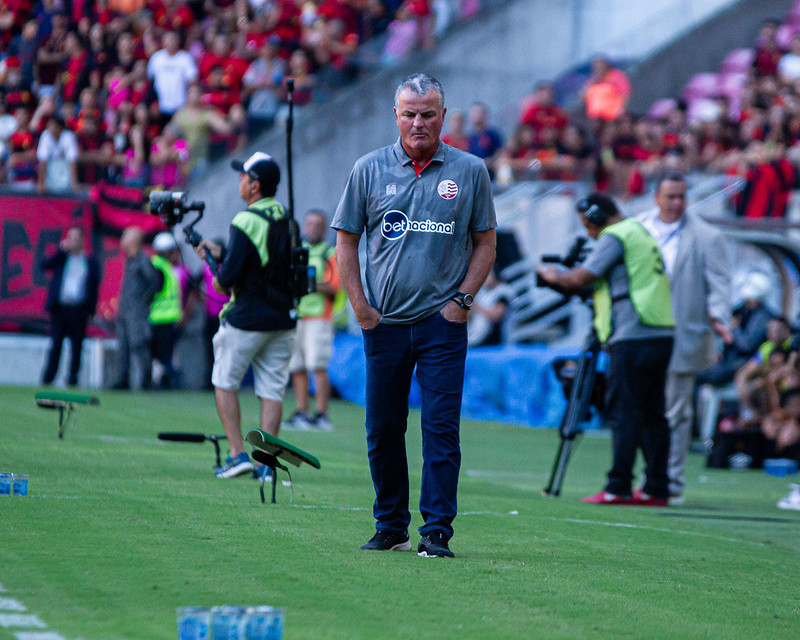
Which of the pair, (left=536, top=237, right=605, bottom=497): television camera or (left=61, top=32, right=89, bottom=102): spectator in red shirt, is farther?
(left=61, top=32, right=89, bottom=102): spectator in red shirt

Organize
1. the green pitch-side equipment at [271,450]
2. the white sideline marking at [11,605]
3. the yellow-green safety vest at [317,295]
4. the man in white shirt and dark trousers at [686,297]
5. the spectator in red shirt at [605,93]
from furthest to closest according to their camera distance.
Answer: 1. the spectator in red shirt at [605,93]
2. the yellow-green safety vest at [317,295]
3. the man in white shirt and dark trousers at [686,297]
4. the green pitch-side equipment at [271,450]
5. the white sideline marking at [11,605]

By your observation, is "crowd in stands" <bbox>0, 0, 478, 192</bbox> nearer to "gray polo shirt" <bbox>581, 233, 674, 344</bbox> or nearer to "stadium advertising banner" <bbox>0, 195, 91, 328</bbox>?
"stadium advertising banner" <bbox>0, 195, 91, 328</bbox>

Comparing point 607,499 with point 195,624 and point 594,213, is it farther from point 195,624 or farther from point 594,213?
point 195,624

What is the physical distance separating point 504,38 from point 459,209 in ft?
67.1

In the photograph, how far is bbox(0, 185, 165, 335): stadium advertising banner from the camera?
21266 millimetres

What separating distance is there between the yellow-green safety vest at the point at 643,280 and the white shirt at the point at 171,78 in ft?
46.7

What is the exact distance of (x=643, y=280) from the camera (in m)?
10.2

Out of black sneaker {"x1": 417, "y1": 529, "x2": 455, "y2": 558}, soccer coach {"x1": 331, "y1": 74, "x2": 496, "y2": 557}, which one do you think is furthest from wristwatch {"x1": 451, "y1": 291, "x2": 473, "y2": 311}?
black sneaker {"x1": 417, "y1": 529, "x2": 455, "y2": 558}

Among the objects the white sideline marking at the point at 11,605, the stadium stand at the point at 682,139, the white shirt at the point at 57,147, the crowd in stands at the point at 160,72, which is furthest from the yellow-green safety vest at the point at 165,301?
the white sideline marking at the point at 11,605

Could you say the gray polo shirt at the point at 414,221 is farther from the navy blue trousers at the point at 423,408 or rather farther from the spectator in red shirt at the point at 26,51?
the spectator in red shirt at the point at 26,51

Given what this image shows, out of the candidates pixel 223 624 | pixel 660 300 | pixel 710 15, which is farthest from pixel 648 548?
pixel 710 15

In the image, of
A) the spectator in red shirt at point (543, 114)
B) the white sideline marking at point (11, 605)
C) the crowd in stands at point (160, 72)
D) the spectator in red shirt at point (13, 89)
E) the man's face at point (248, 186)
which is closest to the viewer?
the white sideline marking at point (11, 605)

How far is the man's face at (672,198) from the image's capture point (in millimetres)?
10898

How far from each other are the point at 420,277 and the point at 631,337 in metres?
4.00
